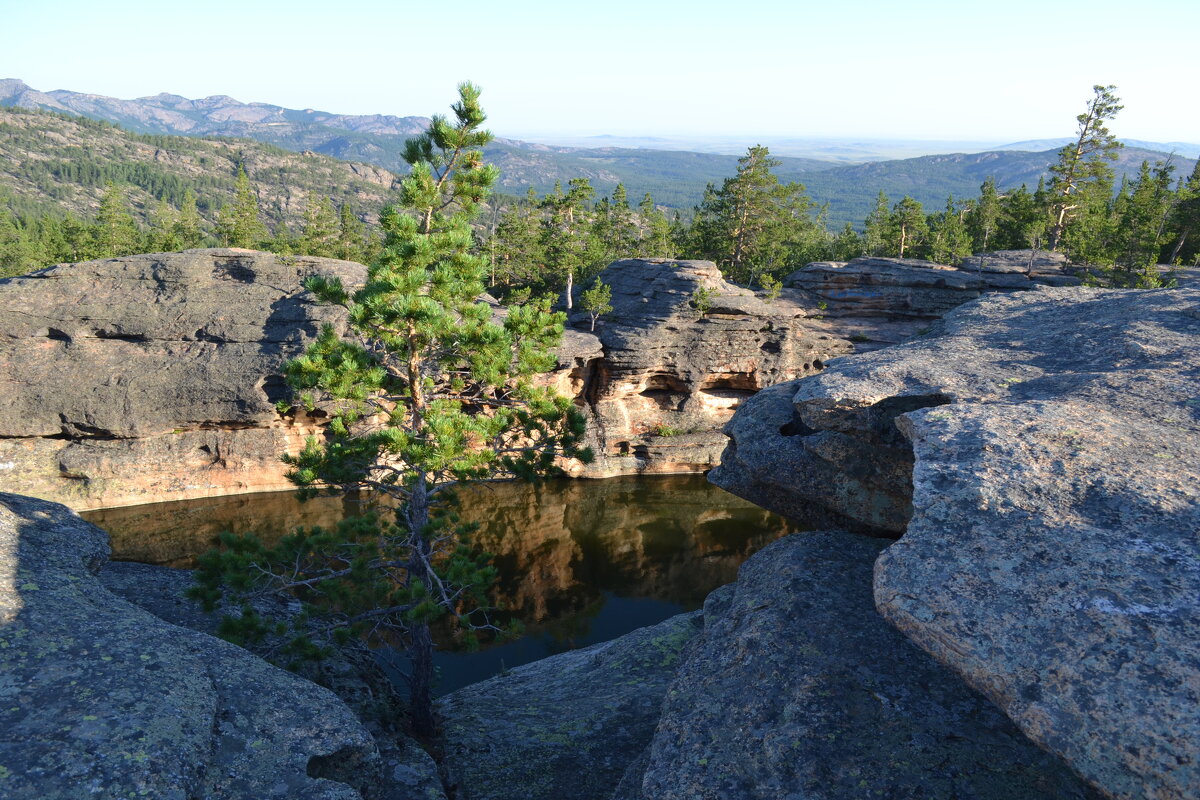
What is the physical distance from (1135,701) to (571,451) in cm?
1003

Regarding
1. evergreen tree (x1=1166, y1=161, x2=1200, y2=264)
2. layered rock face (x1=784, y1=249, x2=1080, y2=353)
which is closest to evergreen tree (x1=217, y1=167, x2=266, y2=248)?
layered rock face (x1=784, y1=249, x2=1080, y2=353)

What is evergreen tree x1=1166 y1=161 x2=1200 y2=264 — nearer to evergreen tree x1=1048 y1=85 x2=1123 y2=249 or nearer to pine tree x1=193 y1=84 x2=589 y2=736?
evergreen tree x1=1048 y1=85 x2=1123 y2=249

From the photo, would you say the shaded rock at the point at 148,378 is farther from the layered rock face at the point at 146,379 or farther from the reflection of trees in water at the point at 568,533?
the reflection of trees in water at the point at 568,533

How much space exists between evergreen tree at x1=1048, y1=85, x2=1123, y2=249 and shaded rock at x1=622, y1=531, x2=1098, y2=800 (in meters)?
45.8

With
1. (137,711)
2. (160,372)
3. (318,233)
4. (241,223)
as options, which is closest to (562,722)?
(137,711)

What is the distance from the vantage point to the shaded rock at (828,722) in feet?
23.2

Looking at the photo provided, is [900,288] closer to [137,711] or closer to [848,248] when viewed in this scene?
[848,248]

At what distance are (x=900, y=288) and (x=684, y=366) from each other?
625 inches

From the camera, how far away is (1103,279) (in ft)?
130

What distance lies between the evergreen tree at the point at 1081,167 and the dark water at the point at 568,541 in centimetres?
3624

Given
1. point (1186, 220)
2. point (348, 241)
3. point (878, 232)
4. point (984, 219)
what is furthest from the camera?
point (878, 232)

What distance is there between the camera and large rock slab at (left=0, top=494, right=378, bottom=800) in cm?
602

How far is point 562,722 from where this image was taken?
12.9m

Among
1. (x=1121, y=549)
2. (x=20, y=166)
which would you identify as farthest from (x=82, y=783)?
(x=20, y=166)
